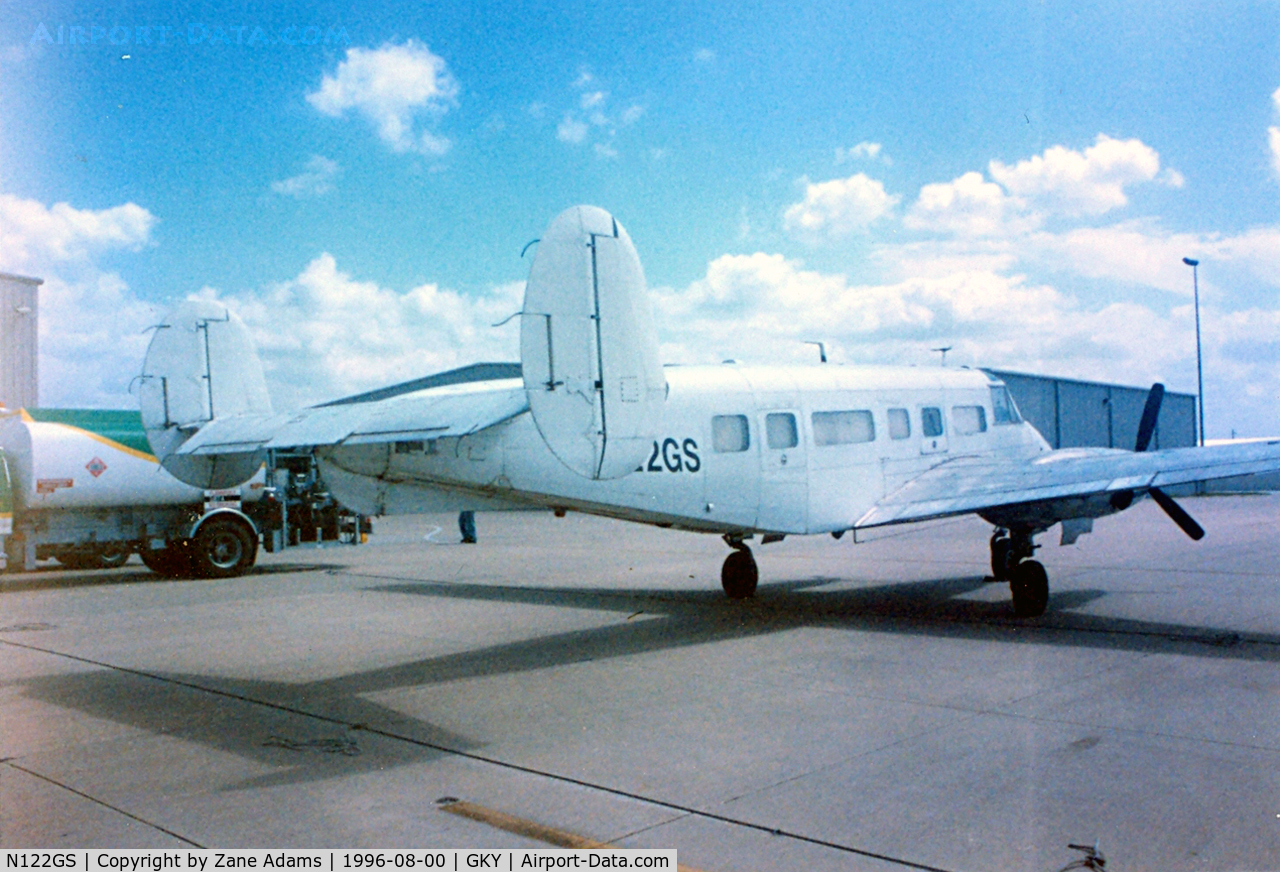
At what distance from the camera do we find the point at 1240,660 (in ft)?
31.2

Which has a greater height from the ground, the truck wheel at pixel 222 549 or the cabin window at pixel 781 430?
the cabin window at pixel 781 430

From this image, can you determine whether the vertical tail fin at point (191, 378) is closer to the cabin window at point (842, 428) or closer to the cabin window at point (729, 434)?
the cabin window at point (729, 434)

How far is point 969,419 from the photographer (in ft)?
50.5

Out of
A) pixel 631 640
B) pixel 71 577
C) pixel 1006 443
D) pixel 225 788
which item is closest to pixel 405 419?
pixel 225 788

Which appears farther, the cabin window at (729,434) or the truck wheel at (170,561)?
the truck wheel at (170,561)

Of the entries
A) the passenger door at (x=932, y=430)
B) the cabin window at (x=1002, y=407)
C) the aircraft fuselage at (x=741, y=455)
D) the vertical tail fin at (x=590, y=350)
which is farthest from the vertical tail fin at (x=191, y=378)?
the cabin window at (x=1002, y=407)

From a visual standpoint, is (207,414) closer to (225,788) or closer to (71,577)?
(225,788)

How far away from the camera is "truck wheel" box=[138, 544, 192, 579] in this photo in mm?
20763

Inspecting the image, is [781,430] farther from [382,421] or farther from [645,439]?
[382,421]

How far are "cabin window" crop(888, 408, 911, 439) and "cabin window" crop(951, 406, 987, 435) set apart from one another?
1.15 meters

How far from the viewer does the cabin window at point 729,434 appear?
12044 mm

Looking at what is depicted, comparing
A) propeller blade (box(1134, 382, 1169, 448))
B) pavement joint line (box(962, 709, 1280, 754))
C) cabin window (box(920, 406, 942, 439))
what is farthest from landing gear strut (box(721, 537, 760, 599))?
pavement joint line (box(962, 709, 1280, 754))

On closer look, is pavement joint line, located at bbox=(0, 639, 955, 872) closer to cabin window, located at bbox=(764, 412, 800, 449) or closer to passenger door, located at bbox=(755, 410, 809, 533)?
passenger door, located at bbox=(755, 410, 809, 533)

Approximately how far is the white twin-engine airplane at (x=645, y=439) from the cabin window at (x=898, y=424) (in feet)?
0.08
